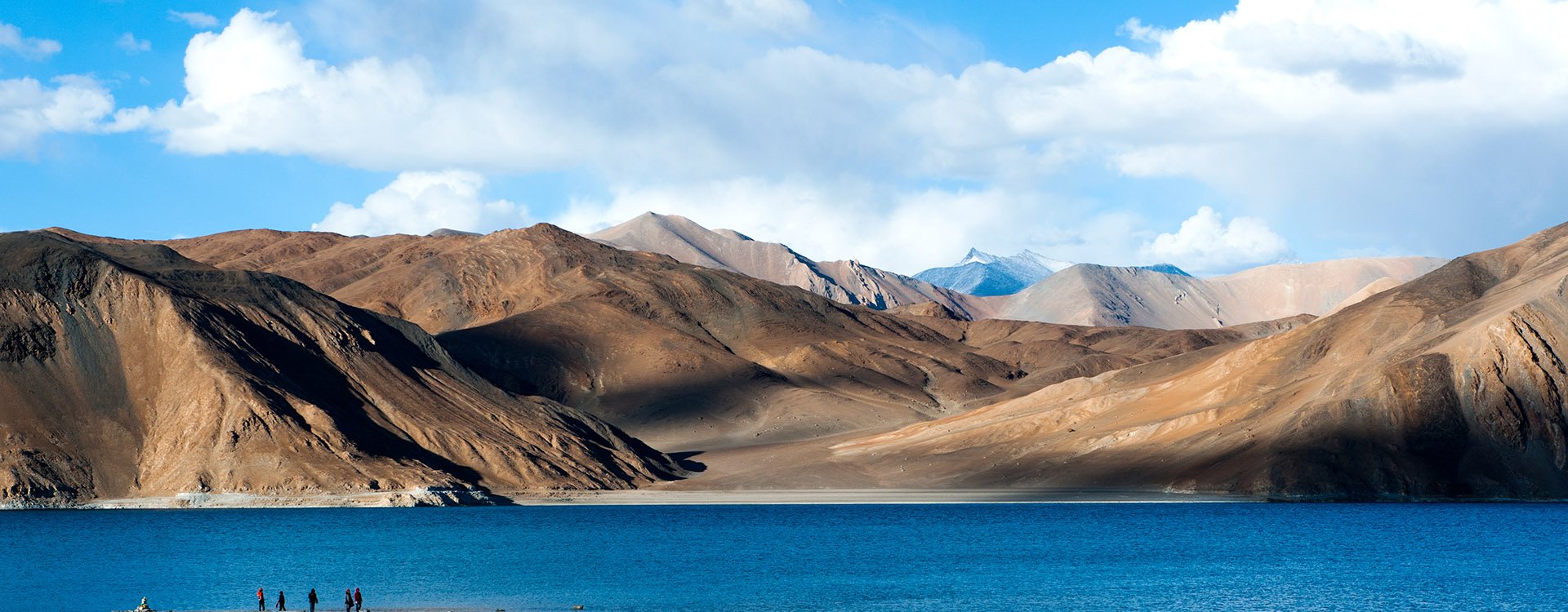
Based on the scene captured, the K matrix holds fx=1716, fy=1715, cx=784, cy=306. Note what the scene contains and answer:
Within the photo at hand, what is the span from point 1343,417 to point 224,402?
89.6m

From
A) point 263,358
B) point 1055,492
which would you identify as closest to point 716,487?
point 1055,492

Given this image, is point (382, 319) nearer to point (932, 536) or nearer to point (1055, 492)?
point (1055, 492)

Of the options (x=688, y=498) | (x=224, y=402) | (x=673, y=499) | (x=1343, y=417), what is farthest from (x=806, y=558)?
(x=1343, y=417)

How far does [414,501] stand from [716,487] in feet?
129

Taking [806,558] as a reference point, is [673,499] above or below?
above

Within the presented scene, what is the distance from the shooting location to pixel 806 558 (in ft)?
303

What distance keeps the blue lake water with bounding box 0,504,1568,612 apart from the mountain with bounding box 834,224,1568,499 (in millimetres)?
5480

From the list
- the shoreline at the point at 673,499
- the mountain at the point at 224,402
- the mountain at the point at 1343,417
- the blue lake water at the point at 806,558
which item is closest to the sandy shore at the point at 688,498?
the shoreline at the point at 673,499

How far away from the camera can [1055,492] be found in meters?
152

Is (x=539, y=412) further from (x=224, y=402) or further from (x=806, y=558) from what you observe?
(x=806, y=558)

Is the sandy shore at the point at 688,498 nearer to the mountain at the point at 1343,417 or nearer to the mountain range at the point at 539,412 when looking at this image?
the mountain range at the point at 539,412

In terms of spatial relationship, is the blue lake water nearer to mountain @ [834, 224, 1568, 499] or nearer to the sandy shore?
the sandy shore

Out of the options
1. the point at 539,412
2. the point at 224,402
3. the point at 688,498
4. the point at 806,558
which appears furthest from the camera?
the point at 539,412

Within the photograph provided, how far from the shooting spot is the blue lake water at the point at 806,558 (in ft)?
235
